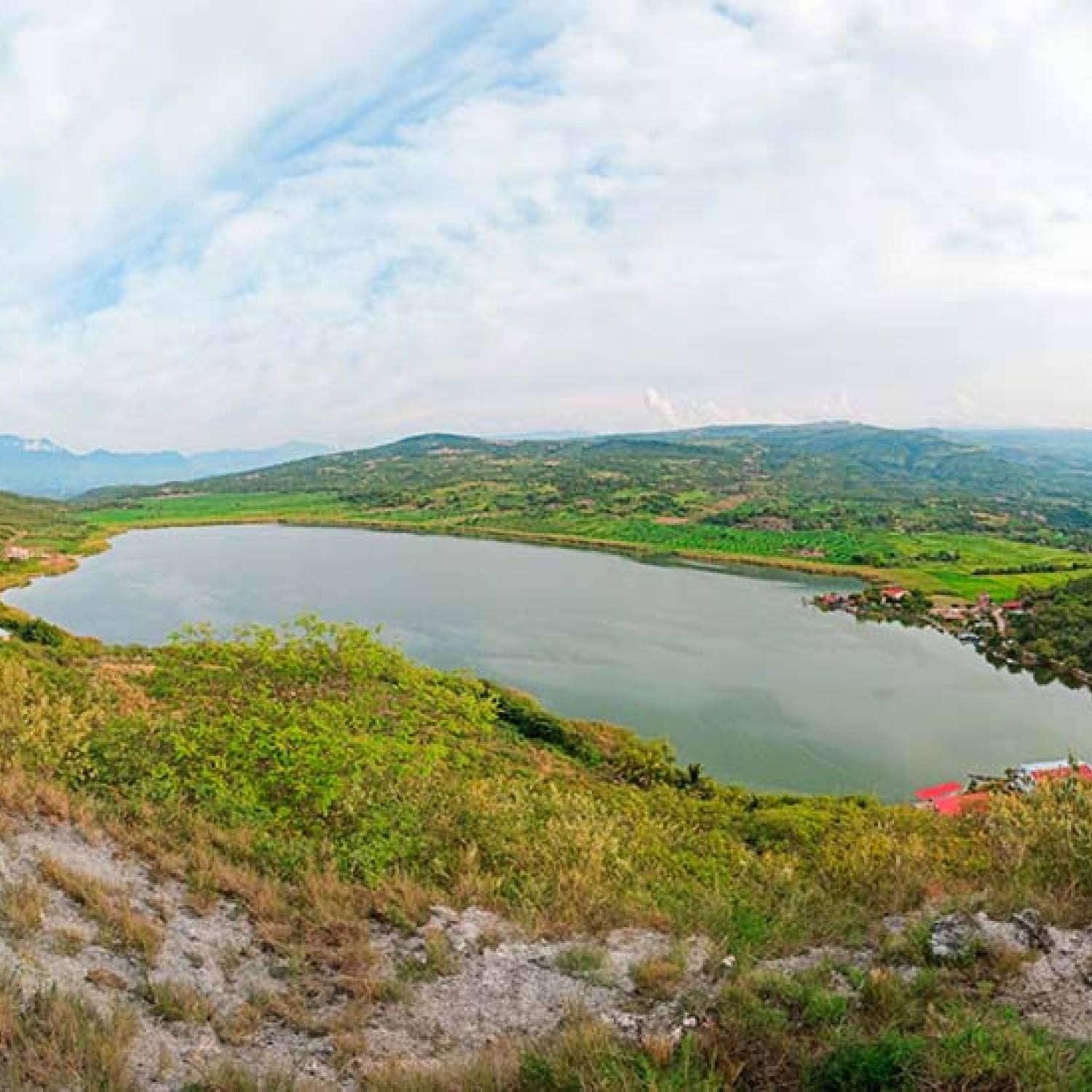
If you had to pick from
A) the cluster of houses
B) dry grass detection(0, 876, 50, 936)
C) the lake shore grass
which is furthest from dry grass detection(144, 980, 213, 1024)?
the lake shore grass

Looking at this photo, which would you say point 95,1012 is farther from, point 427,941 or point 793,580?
point 793,580

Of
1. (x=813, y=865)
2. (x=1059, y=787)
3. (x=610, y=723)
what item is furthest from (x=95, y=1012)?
(x=610, y=723)

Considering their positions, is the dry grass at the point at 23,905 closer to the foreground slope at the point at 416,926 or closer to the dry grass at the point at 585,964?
the foreground slope at the point at 416,926

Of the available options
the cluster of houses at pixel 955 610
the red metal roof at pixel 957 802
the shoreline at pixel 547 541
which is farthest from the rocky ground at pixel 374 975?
the shoreline at pixel 547 541

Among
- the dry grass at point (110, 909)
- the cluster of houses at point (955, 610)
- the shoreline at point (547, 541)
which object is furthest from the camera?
the shoreline at point (547, 541)

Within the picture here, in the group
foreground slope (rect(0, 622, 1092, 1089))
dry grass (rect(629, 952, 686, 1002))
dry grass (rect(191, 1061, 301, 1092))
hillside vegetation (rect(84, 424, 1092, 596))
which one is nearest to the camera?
dry grass (rect(191, 1061, 301, 1092))

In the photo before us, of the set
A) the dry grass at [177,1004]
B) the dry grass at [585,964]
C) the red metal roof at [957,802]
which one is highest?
the dry grass at [177,1004]

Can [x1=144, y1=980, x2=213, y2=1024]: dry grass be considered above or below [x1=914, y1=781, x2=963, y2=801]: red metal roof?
above

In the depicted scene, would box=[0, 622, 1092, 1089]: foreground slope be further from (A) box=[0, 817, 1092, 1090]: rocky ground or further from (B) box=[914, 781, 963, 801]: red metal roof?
(B) box=[914, 781, 963, 801]: red metal roof
